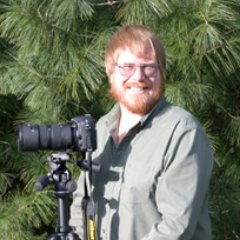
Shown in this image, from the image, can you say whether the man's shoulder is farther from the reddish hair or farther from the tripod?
the tripod

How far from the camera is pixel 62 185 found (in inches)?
69.4

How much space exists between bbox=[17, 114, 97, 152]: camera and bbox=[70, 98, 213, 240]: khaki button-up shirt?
111 millimetres

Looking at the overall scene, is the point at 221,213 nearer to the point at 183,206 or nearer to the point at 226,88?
the point at 226,88

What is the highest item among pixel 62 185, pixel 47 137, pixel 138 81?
pixel 138 81

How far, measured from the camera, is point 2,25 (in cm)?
262

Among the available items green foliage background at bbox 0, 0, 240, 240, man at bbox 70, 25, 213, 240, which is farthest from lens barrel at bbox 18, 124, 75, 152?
green foliage background at bbox 0, 0, 240, 240

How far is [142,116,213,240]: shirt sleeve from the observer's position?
5.44 ft

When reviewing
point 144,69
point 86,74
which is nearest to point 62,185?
point 144,69

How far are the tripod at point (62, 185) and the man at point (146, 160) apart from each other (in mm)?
90

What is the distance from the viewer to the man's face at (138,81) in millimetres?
1756

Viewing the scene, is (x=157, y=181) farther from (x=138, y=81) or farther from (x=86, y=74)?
(x=86, y=74)

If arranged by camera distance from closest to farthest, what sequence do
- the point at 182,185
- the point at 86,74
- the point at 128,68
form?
1. the point at 182,185
2. the point at 128,68
3. the point at 86,74

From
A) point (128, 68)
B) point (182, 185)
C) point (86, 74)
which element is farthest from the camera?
point (86, 74)

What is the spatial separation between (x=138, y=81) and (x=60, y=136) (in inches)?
8.9
